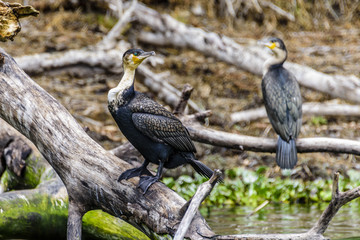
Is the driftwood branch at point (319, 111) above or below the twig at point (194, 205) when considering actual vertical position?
below

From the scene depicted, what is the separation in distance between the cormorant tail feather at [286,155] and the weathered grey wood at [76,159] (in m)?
2.30

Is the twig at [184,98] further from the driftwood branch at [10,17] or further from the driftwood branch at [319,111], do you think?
the driftwood branch at [319,111]

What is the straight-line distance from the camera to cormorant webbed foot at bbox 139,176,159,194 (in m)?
3.24

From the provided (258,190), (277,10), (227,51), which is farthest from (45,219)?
(277,10)

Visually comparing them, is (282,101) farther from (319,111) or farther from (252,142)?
(319,111)

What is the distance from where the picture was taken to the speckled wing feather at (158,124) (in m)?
3.38

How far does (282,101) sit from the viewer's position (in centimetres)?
580

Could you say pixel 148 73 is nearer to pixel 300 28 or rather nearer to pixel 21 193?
pixel 21 193

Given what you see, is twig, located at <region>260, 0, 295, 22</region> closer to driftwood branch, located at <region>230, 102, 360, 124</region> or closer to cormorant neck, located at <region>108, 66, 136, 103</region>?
driftwood branch, located at <region>230, 102, 360, 124</region>

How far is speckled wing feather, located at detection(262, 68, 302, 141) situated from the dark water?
0.88 meters

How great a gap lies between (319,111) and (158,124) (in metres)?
5.33

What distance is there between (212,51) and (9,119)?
508 cm

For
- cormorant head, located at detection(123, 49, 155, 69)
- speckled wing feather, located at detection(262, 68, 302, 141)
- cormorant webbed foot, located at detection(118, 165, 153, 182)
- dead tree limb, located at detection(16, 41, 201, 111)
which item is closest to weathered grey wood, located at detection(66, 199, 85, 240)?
cormorant webbed foot, located at detection(118, 165, 153, 182)

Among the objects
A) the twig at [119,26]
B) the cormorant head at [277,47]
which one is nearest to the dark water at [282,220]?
the cormorant head at [277,47]
